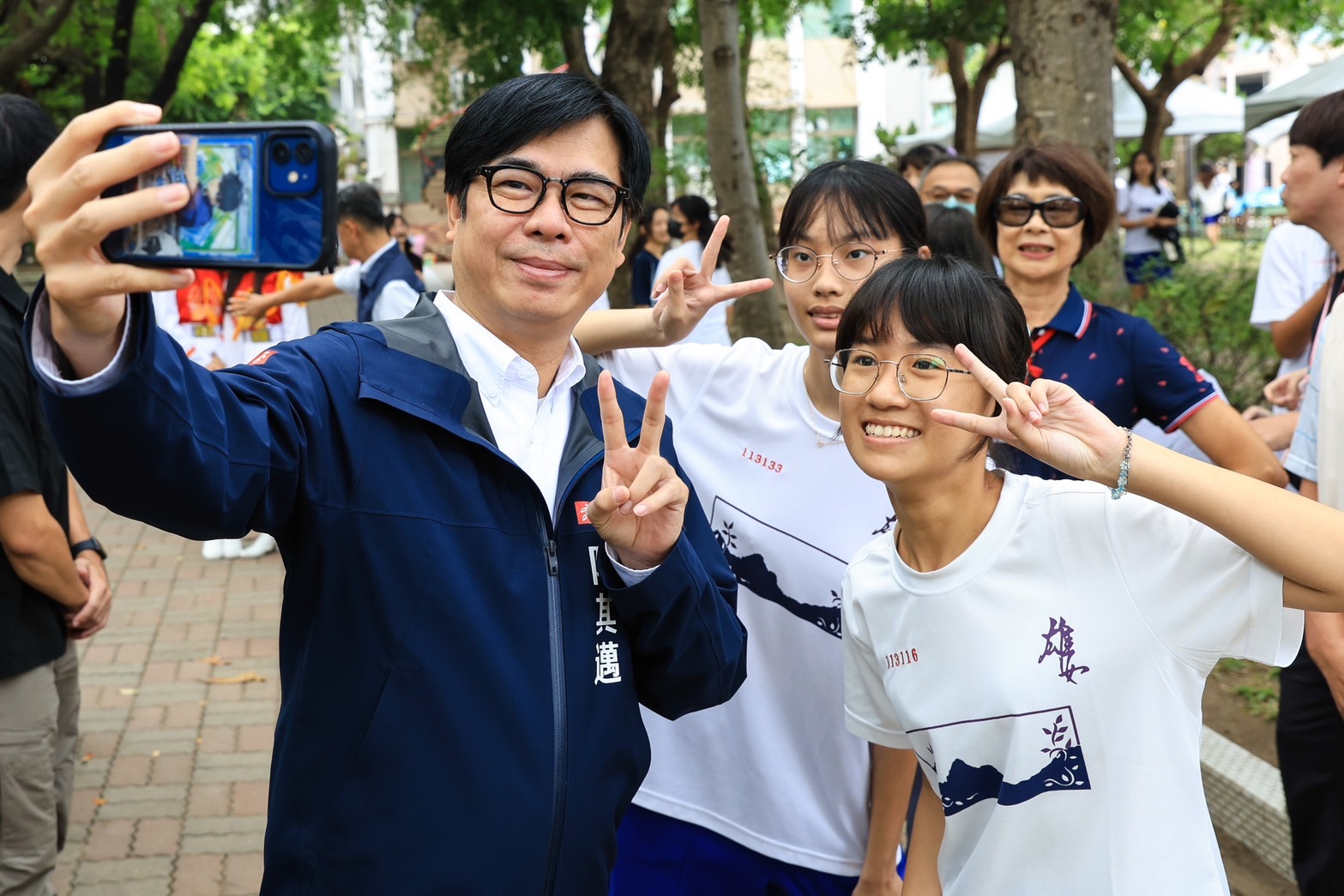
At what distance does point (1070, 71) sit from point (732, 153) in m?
2.82

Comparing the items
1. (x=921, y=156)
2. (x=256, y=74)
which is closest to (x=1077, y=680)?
(x=921, y=156)

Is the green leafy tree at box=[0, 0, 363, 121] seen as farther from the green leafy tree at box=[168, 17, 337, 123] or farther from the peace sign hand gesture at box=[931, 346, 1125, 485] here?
the peace sign hand gesture at box=[931, 346, 1125, 485]

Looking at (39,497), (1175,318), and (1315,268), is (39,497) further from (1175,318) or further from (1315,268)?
(1175,318)

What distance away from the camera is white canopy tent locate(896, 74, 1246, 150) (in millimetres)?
20031

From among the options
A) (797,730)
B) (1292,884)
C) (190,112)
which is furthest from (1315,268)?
(190,112)

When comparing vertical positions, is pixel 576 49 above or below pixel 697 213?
above

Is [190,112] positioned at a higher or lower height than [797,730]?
higher

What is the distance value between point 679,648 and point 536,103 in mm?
870

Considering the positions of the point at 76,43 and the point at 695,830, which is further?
the point at 76,43

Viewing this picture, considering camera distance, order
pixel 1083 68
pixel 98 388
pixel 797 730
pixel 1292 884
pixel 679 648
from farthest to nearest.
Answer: pixel 1083 68 < pixel 1292 884 < pixel 797 730 < pixel 679 648 < pixel 98 388

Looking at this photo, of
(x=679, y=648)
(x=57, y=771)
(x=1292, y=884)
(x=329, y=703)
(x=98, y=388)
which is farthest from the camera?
(x=1292, y=884)

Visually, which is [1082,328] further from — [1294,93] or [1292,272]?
[1294,93]

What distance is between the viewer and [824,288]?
2662 millimetres

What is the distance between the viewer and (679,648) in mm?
1940
